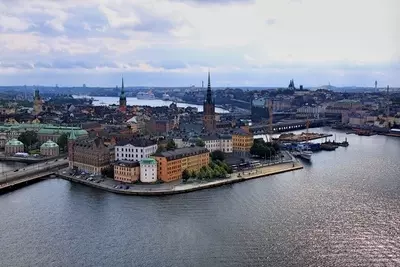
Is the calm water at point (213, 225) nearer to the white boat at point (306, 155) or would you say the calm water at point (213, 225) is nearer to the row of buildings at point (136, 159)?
the row of buildings at point (136, 159)

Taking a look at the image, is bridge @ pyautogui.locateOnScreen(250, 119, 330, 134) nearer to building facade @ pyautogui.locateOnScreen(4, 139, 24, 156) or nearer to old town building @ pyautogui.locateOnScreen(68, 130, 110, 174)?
building facade @ pyautogui.locateOnScreen(4, 139, 24, 156)

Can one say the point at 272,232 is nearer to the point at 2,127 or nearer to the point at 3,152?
the point at 3,152

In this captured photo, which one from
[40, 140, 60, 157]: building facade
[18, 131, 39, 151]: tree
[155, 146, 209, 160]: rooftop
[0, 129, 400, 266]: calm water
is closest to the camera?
[0, 129, 400, 266]: calm water

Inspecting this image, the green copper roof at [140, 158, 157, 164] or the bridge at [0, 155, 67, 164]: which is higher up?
the green copper roof at [140, 158, 157, 164]

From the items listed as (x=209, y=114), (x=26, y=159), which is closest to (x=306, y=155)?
(x=209, y=114)

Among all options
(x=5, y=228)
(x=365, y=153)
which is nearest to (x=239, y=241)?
(x=5, y=228)

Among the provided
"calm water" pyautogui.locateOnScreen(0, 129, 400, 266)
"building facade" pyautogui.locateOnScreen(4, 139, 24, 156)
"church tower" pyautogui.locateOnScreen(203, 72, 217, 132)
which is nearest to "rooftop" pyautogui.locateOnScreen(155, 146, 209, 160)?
"calm water" pyautogui.locateOnScreen(0, 129, 400, 266)
